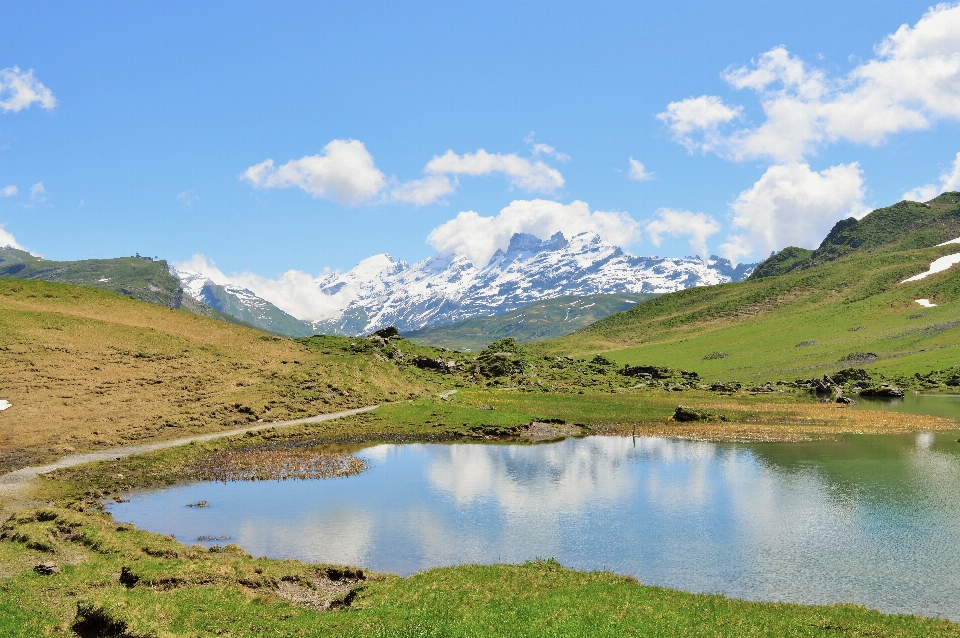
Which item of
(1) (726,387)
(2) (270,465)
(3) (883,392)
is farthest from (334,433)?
(3) (883,392)

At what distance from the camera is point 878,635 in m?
25.1

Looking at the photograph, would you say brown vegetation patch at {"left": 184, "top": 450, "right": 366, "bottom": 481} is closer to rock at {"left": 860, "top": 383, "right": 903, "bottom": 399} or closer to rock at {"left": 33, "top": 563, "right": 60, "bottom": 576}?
rock at {"left": 33, "top": 563, "right": 60, "bottom": 576}

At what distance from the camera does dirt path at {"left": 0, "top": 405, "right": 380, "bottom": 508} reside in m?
49.9

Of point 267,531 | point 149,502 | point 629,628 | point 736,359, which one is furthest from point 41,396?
point 736,359

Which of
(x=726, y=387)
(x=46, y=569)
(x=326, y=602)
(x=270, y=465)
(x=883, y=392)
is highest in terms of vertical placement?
(x=883, y=392)

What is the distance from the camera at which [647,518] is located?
154ft

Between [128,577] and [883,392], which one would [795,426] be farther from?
[128,577]

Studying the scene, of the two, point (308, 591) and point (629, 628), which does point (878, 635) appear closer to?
point (629, 628)

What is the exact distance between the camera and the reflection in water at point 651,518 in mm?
35938

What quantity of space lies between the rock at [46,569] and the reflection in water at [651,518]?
41.3ft

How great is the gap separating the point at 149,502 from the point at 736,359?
603 ft

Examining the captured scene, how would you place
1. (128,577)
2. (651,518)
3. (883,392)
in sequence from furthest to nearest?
(883,392) → (651,518) → (128,577)

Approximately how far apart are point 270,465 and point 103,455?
56.8 feet

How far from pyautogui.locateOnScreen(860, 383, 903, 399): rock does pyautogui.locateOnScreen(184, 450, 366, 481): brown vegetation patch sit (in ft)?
376
